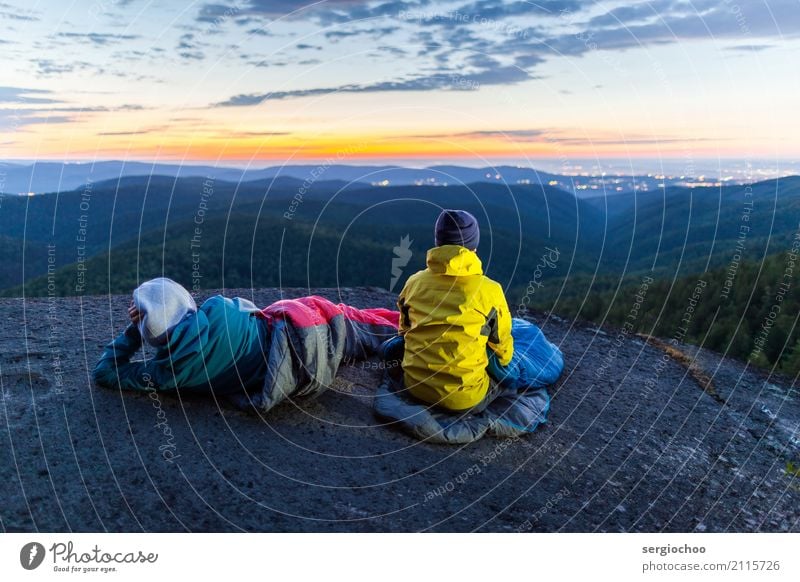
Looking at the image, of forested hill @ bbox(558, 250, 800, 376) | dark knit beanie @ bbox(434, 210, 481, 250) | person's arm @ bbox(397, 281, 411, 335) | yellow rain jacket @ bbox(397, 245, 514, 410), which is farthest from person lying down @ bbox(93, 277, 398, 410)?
forested hill @ bbox(558, 250, 800, 376)

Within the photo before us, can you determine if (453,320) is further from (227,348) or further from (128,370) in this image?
(128,370)

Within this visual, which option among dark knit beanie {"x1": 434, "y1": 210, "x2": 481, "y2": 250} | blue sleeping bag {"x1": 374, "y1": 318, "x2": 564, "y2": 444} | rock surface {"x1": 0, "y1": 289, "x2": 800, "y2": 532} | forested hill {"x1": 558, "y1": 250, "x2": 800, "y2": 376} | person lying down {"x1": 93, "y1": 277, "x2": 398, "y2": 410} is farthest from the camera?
forested hill {"x1": 558, "y1": 250, "x2": 800, "y2": 376}

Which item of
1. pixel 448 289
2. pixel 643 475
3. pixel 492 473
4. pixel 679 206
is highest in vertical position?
pixel 448 289

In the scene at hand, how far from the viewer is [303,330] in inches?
219

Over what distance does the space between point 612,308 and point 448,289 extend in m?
7.65

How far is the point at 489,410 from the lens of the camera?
233 inches

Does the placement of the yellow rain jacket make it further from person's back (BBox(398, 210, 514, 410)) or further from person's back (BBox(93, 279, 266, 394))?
person's back (BBox(93, 279, 266, 394))

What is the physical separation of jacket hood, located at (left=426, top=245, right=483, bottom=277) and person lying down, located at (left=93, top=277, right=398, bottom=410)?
110 cm

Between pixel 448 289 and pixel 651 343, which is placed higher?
pixel 448 289

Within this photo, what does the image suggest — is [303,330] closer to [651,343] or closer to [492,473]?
[492,473]

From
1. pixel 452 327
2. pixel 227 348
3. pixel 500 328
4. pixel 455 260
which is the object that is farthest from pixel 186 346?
pixel 500 328

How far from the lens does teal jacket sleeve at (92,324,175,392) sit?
5.52 meters

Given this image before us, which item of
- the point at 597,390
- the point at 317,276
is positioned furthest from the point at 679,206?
the point at 597,390

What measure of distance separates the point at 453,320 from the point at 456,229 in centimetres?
75
